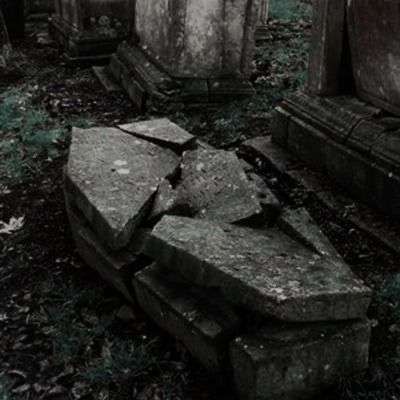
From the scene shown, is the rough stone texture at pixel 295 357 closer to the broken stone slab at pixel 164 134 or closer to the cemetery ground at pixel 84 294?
the cemetery ground at pixel 84 294

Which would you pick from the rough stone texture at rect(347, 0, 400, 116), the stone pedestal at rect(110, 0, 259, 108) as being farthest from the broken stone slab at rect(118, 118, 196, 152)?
the stone pedestal at rect(110, 0, 259, 108)

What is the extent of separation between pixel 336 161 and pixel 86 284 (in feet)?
5.76

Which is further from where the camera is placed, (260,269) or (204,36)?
(204,36)

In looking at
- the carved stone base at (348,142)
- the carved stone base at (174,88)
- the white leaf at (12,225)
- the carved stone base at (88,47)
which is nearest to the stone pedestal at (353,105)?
the carved stone base at (348,142)

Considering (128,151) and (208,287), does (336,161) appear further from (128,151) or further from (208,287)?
(208,287)

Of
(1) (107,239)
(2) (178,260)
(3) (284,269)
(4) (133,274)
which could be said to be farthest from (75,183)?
(3) (284,269)

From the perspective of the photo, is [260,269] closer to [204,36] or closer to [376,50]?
[376,50]

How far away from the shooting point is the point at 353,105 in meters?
4.00

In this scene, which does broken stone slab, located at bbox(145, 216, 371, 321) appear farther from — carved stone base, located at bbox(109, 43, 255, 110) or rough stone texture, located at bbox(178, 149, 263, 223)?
carved stone base, located at bbox(109, 43, 255, 110)

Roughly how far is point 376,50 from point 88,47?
163 inches

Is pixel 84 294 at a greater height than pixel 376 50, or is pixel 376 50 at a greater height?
pixel 376 50

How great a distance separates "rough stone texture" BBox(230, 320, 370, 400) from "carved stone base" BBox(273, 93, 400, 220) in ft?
3.98

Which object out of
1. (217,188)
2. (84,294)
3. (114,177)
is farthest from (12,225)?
(217,188)

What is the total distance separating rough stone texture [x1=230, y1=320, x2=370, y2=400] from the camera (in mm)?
2389
